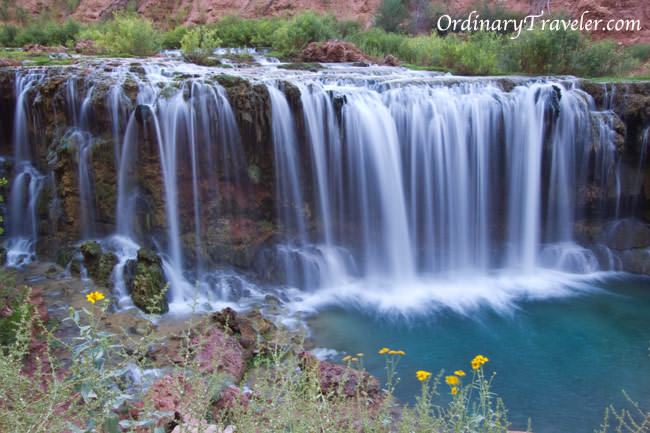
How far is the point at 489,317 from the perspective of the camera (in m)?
7.27

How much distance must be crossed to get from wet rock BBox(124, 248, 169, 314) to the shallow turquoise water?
2.44 meters

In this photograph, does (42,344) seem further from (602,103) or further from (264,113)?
Answer: (602,103)

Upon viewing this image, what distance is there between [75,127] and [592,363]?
910 cm

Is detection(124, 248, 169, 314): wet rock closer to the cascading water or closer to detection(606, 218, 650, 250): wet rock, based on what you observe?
the cascading water

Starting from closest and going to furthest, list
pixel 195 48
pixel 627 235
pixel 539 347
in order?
pixel 539 347 < pixel 627 235 < pixel 195 48

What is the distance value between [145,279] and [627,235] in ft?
31.4

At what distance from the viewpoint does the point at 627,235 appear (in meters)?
9.42

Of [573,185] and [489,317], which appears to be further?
[573,185]

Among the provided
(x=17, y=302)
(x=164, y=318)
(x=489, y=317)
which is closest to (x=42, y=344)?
(x=17, y=302)

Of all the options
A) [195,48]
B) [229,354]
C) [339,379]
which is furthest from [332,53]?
[339,379]

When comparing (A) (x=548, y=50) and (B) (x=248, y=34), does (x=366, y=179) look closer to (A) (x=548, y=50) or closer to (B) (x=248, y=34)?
(A) (x=548, y=50)

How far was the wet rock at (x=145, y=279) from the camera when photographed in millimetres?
6621

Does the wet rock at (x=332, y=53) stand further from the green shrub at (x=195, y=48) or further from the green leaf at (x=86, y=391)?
the green leaf at (x=86, y=391)

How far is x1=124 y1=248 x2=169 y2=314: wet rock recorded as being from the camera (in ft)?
21.7
